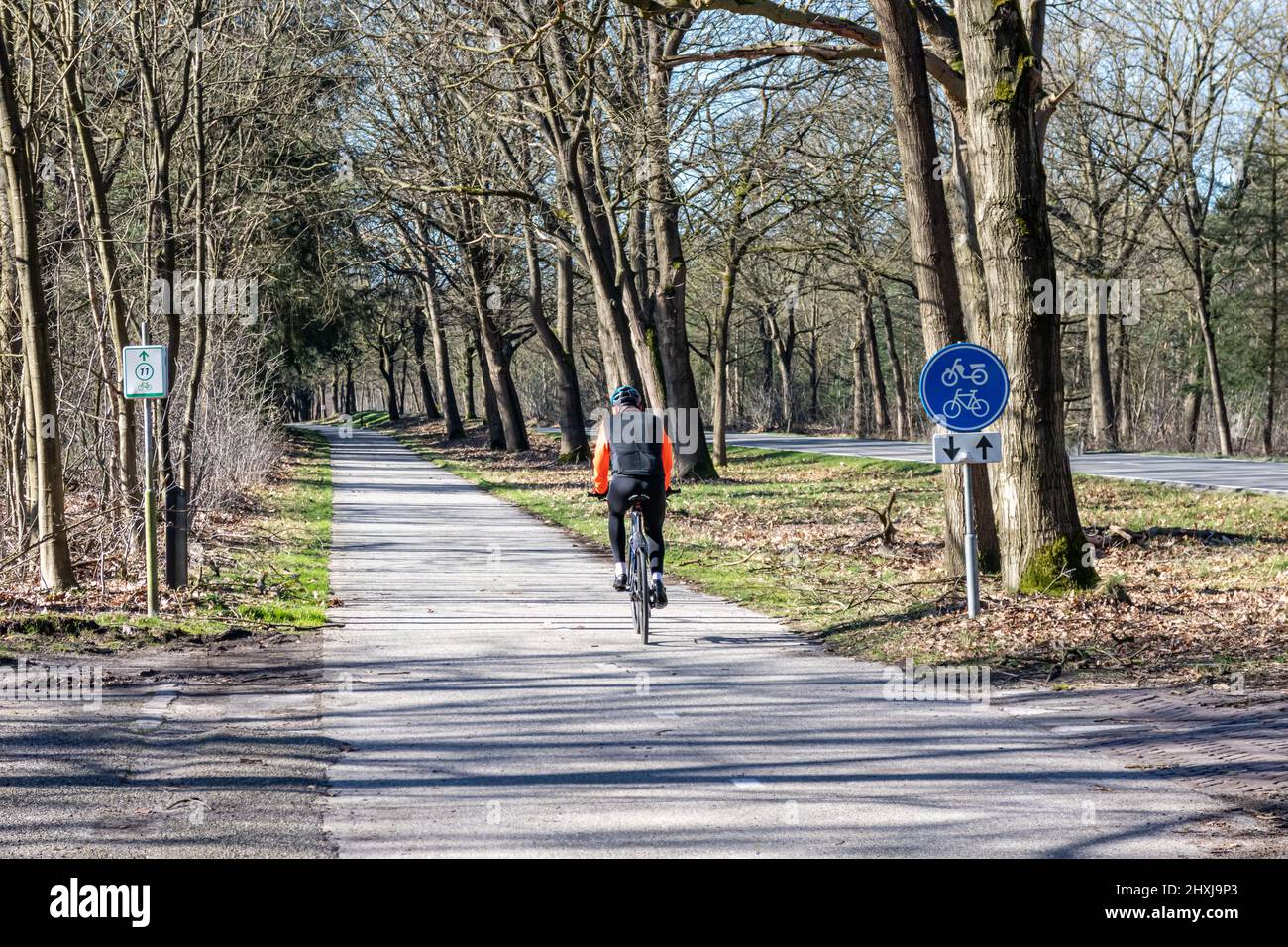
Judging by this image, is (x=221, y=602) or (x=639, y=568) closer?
(x=639, y=568)

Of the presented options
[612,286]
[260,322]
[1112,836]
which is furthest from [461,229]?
[1112,836]

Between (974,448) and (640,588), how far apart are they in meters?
2.94

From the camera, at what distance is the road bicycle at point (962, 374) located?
1080 cm

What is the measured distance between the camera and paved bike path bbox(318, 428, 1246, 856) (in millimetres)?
5688

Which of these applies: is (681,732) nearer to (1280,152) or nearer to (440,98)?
(440,98)

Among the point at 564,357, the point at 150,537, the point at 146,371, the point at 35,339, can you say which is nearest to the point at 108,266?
the point at 35,339

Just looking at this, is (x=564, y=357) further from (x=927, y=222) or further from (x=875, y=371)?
(x=927, y=222)

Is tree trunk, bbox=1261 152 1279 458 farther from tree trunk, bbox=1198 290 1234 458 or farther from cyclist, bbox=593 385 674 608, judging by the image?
cyclist, bbox=593 385 674 608

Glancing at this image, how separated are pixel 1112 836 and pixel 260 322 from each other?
104ft

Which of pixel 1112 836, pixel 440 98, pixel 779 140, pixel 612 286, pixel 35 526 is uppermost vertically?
pixel 440 98

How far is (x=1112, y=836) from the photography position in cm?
568

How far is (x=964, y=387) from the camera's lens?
10.9 metres

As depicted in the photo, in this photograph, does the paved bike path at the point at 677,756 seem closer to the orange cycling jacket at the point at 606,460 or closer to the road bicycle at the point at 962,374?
the orange cycling jacket at the point at 606,460

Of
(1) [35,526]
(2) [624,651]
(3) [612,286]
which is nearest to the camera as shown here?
(2) [624,651]
